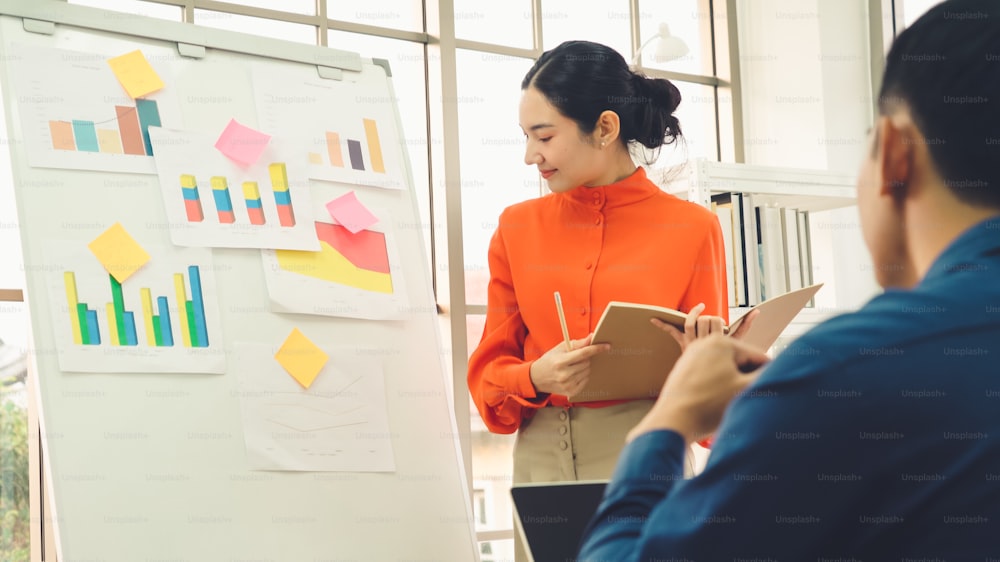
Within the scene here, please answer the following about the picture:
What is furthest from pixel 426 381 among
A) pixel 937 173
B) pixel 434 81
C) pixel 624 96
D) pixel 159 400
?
pixel 937 173

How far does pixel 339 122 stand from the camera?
2.22 meters

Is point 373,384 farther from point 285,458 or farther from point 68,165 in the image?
point 68,165

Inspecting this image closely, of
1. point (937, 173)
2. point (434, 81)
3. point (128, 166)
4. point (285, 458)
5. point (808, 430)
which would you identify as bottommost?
point (285, 458)

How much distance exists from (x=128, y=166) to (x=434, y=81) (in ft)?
4.58

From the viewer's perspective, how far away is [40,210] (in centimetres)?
178

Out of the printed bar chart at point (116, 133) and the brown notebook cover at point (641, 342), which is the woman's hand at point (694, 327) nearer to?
the brown notebook cover at point (641, 342)

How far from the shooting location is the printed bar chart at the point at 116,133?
73.0 inches

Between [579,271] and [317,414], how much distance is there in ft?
2.02

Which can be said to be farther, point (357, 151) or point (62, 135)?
point (357, 151)

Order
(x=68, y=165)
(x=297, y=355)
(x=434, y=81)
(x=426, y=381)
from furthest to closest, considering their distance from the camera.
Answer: (x=434, y=81) < (x=426, y=381) < (x=297, y=355) < (x=68, y=165)

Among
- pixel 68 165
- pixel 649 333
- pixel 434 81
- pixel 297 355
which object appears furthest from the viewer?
pixel 434 81

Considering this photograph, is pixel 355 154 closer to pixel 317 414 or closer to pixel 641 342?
pixel 317 414

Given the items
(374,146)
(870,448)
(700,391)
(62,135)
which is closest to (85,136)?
(62,135)

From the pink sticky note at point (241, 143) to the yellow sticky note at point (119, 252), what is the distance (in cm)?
29
